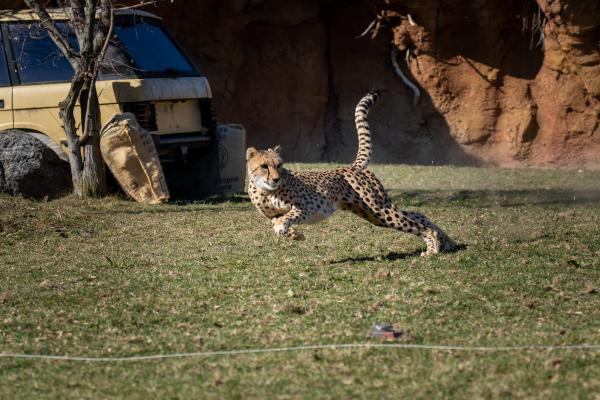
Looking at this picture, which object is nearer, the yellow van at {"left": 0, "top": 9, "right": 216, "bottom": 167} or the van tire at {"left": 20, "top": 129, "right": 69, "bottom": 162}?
the yellow van at {"left": 0, "top": 9, "right": 216, "bottom": 167}

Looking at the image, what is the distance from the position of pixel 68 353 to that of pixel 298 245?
4.35 m

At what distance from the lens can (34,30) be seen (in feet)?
47.2

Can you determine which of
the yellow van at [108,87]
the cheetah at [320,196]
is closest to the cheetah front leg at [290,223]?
the cheetah at [320,196]

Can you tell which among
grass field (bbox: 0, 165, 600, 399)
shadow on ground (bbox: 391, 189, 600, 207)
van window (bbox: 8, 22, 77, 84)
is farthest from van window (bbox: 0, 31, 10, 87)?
shadow on ground (bbox: 391, 189, 600, 207)

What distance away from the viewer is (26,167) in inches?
Answer: 536

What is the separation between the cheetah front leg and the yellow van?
5.69 meters

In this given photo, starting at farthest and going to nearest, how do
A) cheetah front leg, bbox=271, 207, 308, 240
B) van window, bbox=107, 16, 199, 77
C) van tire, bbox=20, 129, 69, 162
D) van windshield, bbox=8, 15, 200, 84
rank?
van window, bbox=107, 16, 199, 77 < van tire, bbox=20, 129, 69, 162 < van windshield, bbox=8, 15, 200, 84 < cheetah front leg, bbox=271, 207, 308, 240

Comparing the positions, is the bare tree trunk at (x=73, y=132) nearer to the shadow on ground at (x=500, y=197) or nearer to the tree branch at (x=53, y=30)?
the tree branch at (x=53, y=30)

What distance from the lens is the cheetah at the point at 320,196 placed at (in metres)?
9.06

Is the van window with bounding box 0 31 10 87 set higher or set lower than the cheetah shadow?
higher

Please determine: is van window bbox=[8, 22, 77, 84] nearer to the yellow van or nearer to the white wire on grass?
the yellow van

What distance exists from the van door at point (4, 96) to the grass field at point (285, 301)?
5.41 ft

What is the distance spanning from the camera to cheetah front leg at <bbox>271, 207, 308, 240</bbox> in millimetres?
8836

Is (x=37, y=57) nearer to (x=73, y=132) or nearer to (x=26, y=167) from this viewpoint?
(x=73, y=132)
